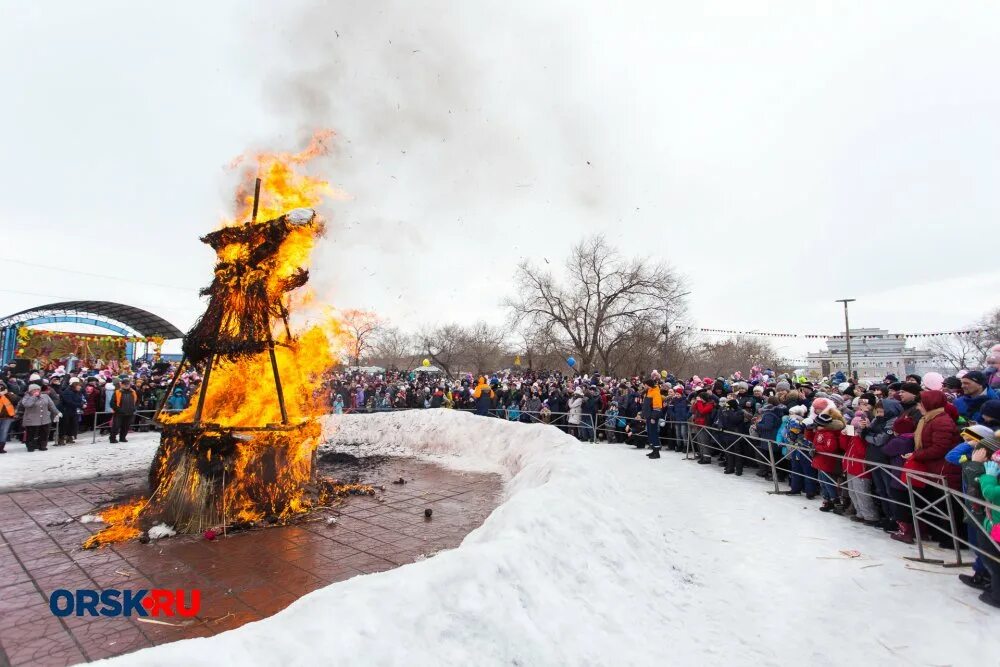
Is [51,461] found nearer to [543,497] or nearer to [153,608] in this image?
[153,608]

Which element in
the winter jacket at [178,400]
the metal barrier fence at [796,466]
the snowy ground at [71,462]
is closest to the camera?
the metal barrier fence at [796,466]

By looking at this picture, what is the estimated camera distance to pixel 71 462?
35.5 ft

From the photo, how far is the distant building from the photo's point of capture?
5194 cm

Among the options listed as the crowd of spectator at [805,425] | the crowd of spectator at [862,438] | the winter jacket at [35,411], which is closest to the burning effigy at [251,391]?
the crowd of spectator at [805,425]

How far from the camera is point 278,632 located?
9.21 ft

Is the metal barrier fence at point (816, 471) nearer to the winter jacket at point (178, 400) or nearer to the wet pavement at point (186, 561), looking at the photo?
the wet pavement at point (186, 561)

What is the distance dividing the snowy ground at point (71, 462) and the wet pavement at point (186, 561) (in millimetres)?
1228

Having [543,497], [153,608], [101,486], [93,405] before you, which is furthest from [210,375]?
[93,405]

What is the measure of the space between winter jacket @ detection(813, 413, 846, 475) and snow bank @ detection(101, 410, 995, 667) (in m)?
0.87

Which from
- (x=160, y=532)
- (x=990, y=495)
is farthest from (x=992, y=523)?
(x=160, y=532)

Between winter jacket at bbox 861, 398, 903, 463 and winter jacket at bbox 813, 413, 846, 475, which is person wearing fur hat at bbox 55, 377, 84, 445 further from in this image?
winter jacket at bbox 861, 398, 903, 463

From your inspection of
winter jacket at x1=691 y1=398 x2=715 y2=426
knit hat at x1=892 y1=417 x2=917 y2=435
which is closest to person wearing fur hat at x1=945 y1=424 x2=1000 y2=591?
knit hat at x1=892 y1=417 x2=917 y2=435

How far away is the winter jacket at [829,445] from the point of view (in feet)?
27.9

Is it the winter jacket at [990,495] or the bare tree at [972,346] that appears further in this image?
the bare tree at [972,346]
